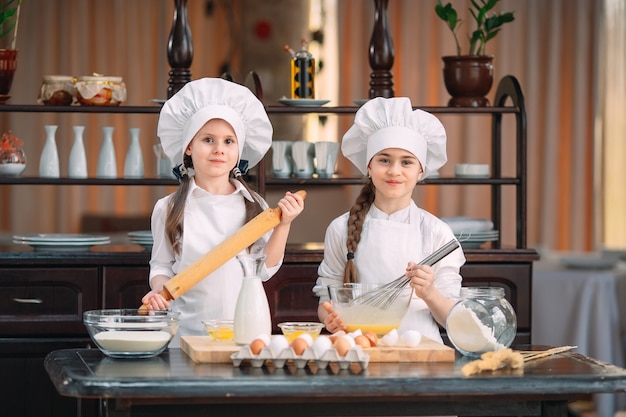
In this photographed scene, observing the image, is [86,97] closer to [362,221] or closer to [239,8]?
[362,221]

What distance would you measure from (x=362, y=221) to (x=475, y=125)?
450 cm

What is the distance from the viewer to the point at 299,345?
2170 millimetres

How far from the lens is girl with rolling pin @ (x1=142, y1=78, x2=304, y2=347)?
2.87 metres

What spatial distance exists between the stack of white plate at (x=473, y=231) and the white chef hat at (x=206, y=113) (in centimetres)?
126

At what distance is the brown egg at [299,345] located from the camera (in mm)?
2164

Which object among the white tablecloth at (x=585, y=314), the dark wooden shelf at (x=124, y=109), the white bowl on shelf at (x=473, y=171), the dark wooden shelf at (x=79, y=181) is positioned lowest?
the white tablecloth at (x=585, y=314)

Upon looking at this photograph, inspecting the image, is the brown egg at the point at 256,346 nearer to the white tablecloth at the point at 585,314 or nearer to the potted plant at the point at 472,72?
the potted plant at the point at 472,72

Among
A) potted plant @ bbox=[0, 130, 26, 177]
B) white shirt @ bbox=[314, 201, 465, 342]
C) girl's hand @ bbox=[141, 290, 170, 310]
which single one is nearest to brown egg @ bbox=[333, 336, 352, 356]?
girl's hand @ bbox=[141, 290, 170, 310]

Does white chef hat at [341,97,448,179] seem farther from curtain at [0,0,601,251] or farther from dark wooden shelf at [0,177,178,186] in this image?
curtain at [0,0,601,251]

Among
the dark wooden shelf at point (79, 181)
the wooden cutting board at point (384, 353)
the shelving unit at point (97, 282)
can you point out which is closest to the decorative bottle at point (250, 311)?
the wooden cutting board at point (384, 353)

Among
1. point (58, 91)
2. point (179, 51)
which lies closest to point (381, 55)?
point (179, 51)

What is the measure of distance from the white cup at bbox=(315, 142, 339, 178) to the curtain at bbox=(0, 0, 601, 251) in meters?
3.16

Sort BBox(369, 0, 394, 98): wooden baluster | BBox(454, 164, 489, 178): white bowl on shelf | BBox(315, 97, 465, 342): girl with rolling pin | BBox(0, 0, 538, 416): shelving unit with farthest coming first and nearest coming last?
BBox(454, 164, 489, 178): white bowl on shelf < BBox(369, 0, 394, 98): wooden baluster < BBox(0, 0, 538, 416): shelving unit < BBox(315, 97, 465, 342): girl with rolling pin

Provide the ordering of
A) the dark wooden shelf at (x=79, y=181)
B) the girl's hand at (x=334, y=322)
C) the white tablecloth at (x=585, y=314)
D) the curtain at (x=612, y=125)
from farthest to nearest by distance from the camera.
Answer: the curtain at (x=612, y=125) → the white tablecloth at (x=585, y=314) → the dark wooden shelf at (x=79, y=181) → the girl's hand at (x=334, y=322)
